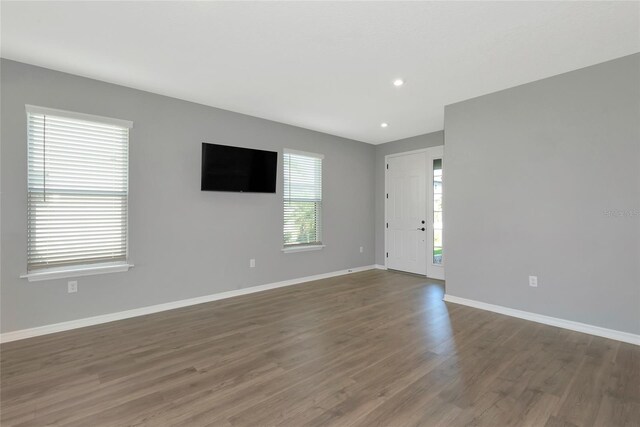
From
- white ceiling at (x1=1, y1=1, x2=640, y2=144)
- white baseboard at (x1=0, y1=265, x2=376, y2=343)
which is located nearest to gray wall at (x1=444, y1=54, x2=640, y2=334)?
white ceiling at (x1=1, y1=1, x2=640, y2=144)

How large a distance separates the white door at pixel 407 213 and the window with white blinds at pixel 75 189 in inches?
178

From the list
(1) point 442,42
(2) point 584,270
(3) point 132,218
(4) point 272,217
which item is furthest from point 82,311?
(2) point 584,270

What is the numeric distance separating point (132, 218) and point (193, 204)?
712 mm

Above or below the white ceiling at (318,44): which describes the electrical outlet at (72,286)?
below

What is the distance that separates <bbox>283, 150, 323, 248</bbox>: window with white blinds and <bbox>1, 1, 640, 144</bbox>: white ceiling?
1.48m

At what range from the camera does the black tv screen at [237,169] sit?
4023mm

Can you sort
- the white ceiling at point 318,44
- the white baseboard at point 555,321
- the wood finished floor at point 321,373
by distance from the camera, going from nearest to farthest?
1. the wood finished floor at point 321,373
2. the white ceiling at point 318,44
3. the white baseboard at point 555,321

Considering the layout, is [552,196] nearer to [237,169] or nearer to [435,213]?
[435,213]

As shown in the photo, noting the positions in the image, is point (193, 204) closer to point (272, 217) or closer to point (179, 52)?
point (272, 217)

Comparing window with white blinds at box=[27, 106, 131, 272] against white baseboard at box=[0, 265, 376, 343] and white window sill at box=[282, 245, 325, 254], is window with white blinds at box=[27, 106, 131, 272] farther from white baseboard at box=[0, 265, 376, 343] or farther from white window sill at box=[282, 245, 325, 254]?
white window sill at box=[282, 245, 325, 254]

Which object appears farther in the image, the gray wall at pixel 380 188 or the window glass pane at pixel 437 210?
the gray wall at pixel 380 188

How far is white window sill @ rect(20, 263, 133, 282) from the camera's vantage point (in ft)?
9.71

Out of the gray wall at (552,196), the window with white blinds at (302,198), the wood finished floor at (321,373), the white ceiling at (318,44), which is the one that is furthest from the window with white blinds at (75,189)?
the gray wall at (552,196)

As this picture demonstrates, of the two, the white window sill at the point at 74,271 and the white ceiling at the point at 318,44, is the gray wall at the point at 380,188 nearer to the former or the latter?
→ the white ceiling at the point at 318,44
